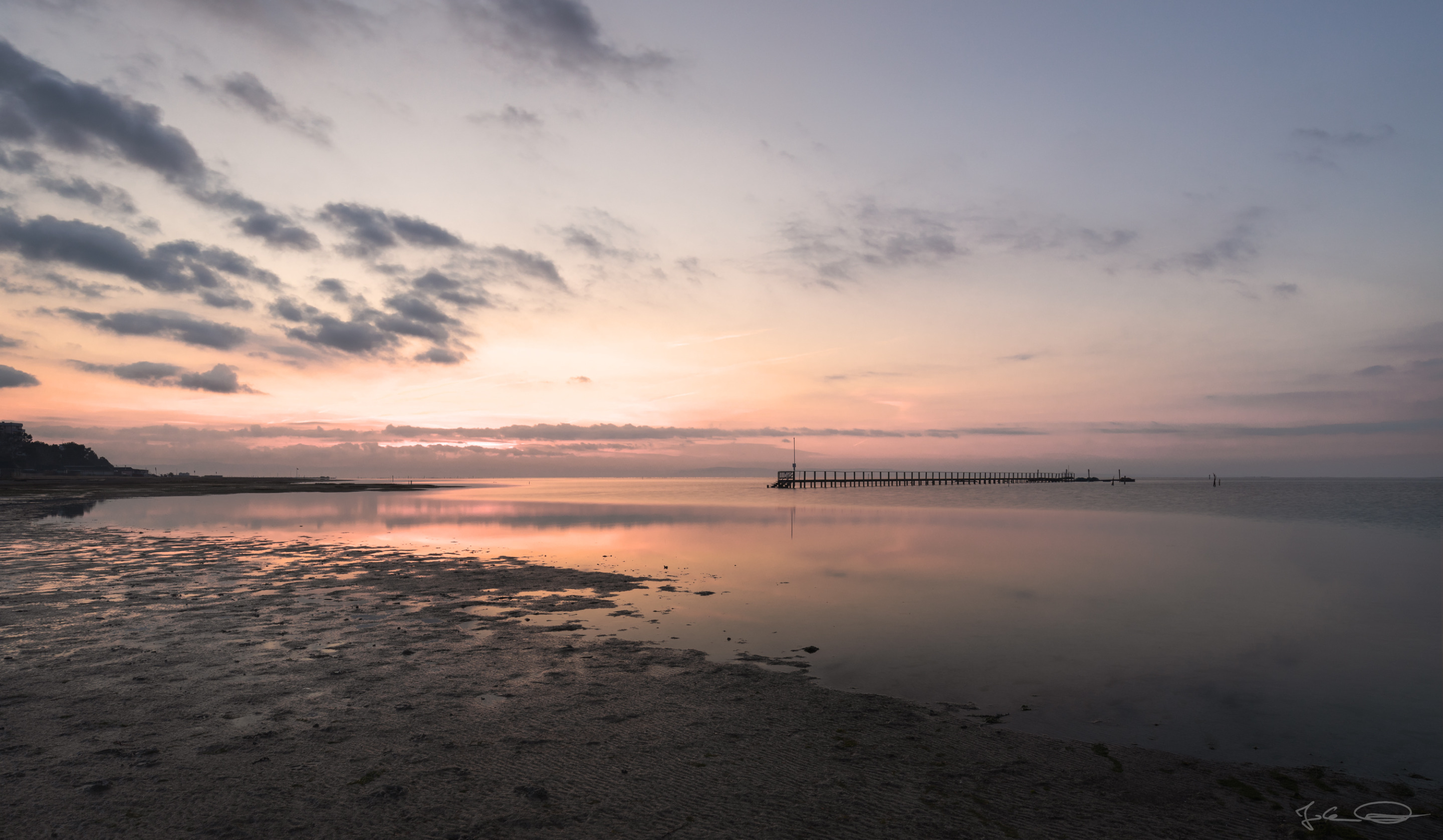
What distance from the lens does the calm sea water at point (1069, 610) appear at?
990 centimetres

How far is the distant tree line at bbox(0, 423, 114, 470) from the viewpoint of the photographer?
123125 millimetres

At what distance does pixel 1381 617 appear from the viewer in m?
17.6

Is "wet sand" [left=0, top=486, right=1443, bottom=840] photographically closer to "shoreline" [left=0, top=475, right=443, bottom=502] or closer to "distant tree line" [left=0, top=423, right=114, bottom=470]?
"shoreline" [left=0, top=475, right=443, bottom=502]

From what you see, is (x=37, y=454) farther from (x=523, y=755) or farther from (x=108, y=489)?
(x=523, y=755)

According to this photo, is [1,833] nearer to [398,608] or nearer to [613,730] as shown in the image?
[613,730]

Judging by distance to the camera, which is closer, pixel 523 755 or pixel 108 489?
pixel 523 755

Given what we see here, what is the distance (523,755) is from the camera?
734cm

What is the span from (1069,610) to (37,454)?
642 feet

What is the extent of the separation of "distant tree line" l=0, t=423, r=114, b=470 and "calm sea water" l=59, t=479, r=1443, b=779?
118m
